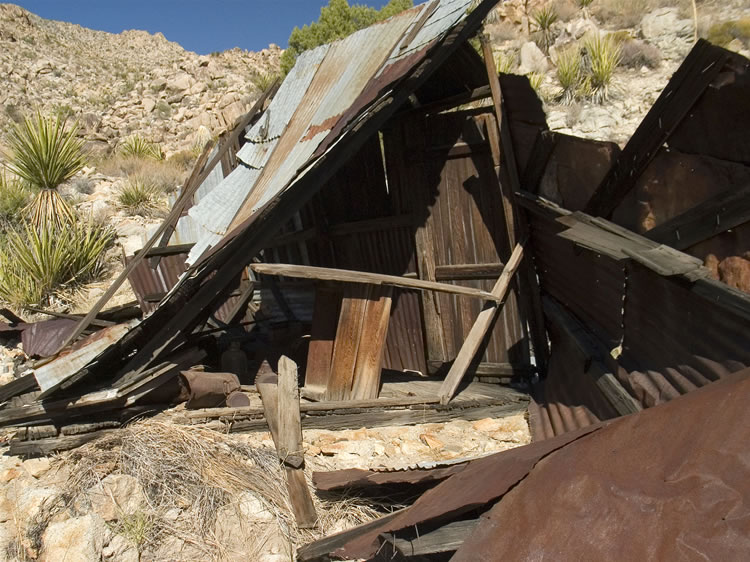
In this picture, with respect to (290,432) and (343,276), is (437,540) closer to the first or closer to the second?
(290,432)

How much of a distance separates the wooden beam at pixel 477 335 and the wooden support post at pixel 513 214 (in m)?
0.21

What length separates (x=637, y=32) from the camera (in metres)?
18.0

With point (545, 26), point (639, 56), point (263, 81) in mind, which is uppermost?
point (545, 26)

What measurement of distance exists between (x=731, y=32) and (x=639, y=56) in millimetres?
2248

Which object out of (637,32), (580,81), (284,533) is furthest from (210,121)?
(284,533)

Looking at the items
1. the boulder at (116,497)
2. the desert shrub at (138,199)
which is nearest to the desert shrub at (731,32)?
the desert shrub at (138,199)

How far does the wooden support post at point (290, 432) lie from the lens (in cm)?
384

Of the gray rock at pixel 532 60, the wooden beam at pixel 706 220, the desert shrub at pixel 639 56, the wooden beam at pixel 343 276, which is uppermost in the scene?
the gray rock at pixel 532 60

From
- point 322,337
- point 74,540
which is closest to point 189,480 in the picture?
point 74,540

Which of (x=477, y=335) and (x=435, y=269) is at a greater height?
(x=435, y=269)

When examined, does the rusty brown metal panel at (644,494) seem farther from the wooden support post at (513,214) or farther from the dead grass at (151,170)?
the dead grass at (151,170)

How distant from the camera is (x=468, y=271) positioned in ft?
18.5

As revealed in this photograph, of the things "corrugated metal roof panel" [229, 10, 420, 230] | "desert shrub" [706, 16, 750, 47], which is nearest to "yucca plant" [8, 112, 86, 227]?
"corrugated metal roof panel" [229, 10, 420, 230]

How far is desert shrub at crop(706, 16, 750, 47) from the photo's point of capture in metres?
14.1
